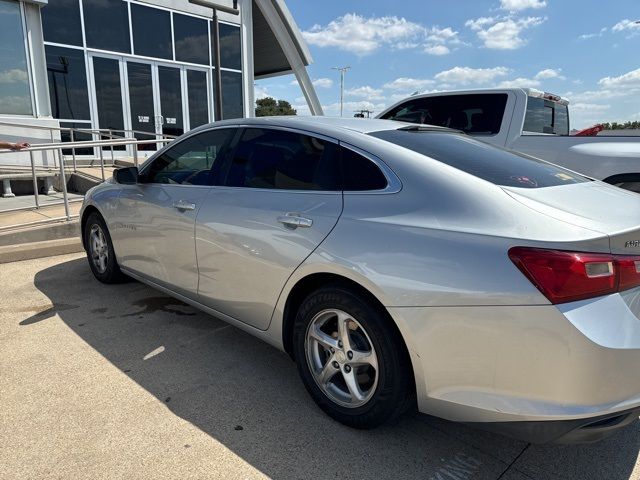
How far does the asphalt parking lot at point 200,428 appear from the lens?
224cm

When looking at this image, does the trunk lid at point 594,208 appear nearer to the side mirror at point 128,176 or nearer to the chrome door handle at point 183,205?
the chrome door handle at point 183,205

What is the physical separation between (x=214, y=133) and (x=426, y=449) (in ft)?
8.27

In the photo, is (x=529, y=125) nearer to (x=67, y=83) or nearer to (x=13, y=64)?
(x=13, y=64)

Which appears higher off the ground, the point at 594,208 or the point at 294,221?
the point at 594,208

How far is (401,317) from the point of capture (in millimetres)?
2129

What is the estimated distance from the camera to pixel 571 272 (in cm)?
178

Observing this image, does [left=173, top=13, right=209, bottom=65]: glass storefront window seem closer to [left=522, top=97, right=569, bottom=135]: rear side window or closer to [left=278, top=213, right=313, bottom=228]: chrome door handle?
[left=522, top=97, right=569, bottom=135]: rear side window

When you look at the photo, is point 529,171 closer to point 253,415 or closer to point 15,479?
point 253,415

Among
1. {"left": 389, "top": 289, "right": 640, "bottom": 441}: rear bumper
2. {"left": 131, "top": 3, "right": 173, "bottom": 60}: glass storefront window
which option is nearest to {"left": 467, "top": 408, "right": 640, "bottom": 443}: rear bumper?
{"left": 389, "top": 289, "right": 640, "bottom": 441}: rear bumper

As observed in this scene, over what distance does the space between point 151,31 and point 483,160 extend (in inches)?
520

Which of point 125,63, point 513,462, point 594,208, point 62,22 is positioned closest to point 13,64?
point 62,22

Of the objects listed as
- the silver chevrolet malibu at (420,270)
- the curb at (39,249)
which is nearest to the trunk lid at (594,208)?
the silver chevrolet malibu at (420,270)

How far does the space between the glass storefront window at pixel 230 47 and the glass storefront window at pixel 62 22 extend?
14.6ft

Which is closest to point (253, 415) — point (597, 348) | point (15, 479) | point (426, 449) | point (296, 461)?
point (296, 461)
